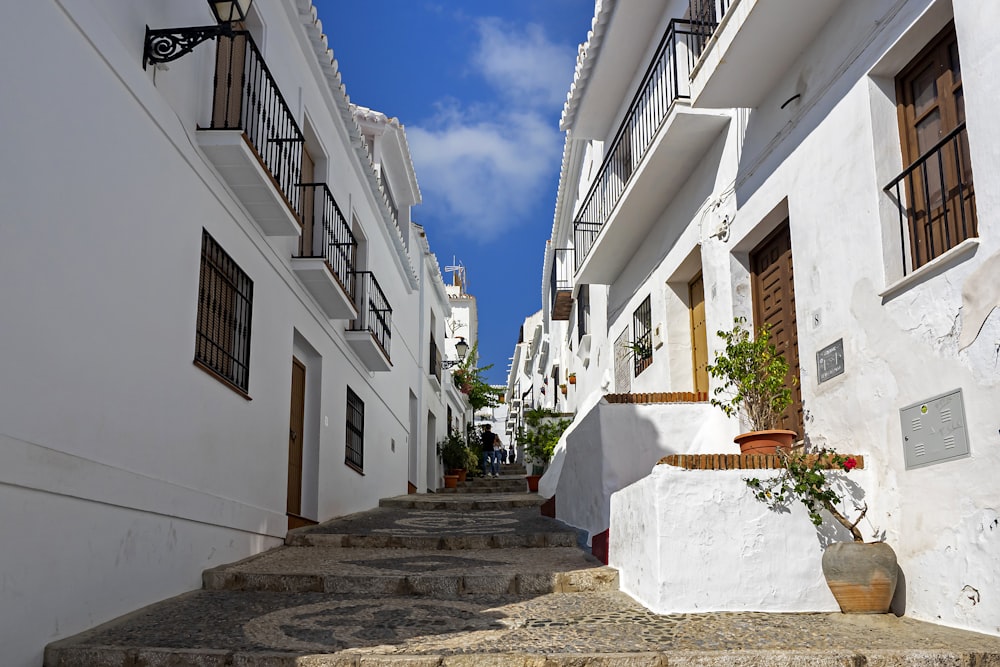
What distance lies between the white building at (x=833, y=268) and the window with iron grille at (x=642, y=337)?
25.1 inches

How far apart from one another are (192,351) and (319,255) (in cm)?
370

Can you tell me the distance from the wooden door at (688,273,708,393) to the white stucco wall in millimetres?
4215

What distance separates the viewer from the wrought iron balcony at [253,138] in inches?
282

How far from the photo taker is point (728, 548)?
5637 mm

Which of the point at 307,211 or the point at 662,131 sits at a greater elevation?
the point at 662,131

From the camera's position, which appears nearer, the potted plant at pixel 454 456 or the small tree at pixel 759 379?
the small tree at pixel 759 379

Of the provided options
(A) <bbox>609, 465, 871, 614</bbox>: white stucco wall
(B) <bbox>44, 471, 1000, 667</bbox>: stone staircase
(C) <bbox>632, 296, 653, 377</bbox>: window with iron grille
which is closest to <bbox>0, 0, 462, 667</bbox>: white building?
(B) <bbox>44, 471, 1000, 667</bbox>: stone staircase

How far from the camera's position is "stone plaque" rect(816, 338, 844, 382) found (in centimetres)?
611

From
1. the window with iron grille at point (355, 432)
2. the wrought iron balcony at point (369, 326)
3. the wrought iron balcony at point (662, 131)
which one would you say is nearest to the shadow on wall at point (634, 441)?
the wrought iron balcony at point (662, 131)

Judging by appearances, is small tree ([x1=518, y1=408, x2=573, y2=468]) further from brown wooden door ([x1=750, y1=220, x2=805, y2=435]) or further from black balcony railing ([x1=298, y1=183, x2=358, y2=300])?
brown wooden door ([x1=750, y1=220, x2=805, y2=435])

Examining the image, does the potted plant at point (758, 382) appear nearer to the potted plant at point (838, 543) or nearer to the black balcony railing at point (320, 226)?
the potted plant at point (838, 543)

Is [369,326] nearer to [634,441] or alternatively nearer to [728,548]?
[634,441]

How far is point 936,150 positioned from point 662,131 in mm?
3954

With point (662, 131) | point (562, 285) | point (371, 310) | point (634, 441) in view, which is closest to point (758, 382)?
point (634, 441)
